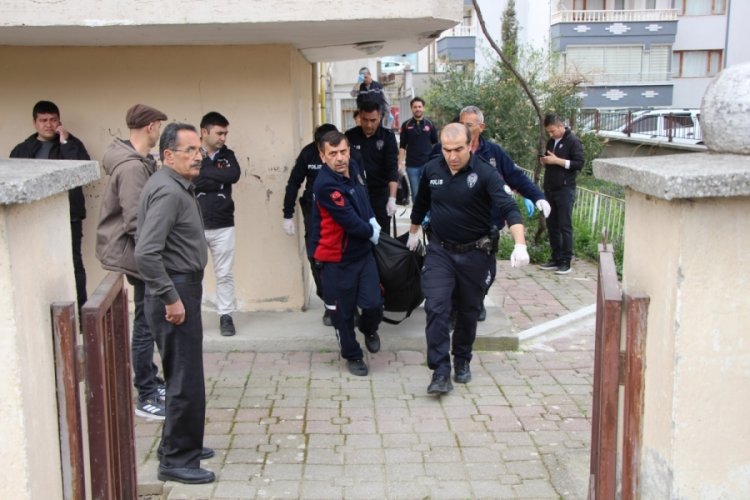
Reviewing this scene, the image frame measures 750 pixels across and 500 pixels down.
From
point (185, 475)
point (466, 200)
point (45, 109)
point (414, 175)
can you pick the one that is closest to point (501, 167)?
point (466, 200)

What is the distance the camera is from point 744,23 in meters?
37.7

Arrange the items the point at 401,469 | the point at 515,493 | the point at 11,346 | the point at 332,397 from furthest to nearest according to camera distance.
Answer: the point at 332,397
the point at 401,469
the point at 515,493
the point at 11,346

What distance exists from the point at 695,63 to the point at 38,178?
40.5 metres

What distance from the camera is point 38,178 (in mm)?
2600

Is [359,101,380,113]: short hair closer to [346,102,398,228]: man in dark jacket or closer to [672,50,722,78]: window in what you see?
[346,102,398,228]: man in dark jacket

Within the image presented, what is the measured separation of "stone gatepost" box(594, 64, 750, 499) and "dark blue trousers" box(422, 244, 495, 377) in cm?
Result: 258

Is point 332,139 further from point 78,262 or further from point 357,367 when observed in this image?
point 78,262

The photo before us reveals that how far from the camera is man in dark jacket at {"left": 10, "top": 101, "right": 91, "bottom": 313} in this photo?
258 inches

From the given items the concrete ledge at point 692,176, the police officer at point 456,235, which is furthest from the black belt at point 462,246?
the concrete ledge at point 692,176

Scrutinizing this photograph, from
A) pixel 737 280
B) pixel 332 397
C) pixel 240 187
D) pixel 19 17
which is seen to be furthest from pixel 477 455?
pixel 19 17

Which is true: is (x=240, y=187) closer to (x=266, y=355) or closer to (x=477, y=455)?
(x=266, y=355)

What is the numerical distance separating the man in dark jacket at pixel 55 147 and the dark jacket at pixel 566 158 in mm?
5118

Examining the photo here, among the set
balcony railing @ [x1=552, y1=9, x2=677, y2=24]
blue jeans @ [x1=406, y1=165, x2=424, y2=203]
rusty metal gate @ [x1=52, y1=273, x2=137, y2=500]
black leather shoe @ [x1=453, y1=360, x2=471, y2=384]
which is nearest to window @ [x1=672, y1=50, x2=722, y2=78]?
balcony railing @ [x1=552, y1=9, x2=677, y2=24]

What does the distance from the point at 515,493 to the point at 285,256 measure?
11.7 feet
